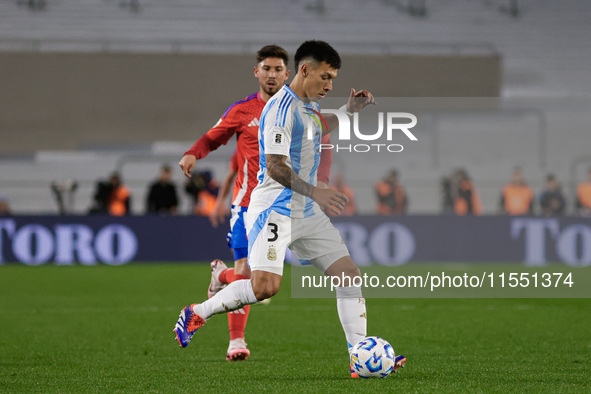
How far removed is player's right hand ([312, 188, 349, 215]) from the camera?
15.1 ft

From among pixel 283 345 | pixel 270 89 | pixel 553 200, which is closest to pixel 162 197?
pixel 553 200

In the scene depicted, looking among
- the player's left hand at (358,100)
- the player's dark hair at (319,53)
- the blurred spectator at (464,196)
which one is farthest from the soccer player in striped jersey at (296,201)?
the blurred spectator at (464,196)

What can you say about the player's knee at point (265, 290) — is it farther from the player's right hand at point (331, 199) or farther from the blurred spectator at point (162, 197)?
the blurred spectator at point (162, 197)

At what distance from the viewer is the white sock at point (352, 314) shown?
4938 mm

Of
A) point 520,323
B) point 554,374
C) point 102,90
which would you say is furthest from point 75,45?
point 554,374

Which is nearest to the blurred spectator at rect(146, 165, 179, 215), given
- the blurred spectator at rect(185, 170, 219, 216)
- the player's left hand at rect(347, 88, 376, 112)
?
the blurred spectator at rect(185, 170, 219, 216)

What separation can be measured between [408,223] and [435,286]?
255 centimetres

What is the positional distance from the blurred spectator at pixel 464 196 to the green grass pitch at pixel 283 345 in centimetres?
713

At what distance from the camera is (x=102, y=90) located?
Answer: 2183 centimetres

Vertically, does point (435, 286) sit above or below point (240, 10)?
below

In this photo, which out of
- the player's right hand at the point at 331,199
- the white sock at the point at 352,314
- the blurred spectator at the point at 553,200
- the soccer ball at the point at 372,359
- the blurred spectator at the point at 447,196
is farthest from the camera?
the blurred spectator at the point at 447,196

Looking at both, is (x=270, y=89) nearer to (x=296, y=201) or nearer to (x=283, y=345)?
(x=296, y=201)

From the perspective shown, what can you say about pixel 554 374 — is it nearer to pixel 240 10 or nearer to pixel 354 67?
pixel 354 67

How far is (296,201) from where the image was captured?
4938 millimetres
